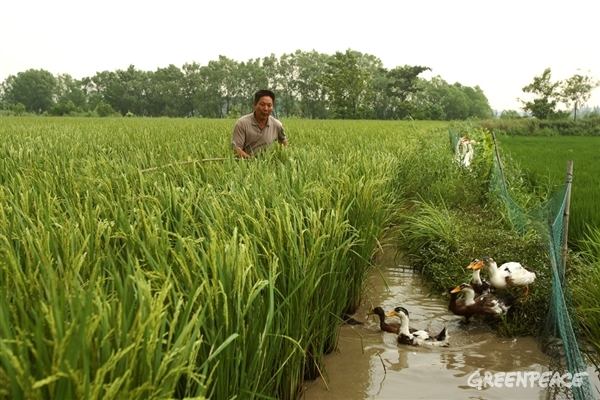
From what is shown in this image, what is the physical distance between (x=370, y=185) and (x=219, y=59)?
249ft

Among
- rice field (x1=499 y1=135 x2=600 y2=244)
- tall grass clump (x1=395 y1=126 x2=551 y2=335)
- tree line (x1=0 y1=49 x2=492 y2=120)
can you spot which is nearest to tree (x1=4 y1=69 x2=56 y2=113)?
tree line (x1=0 y1=49 x2=492 y2=120)

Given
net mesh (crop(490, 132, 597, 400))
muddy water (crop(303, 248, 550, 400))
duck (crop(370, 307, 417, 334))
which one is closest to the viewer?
net mesh (crop(490, 132, 597, 400))

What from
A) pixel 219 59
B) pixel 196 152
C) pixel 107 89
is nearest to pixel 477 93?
pixel 219 59

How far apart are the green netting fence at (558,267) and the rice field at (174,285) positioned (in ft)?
3.55

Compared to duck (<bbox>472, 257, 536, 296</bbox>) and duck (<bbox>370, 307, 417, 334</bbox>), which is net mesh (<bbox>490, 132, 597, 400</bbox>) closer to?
duck (<bbox>472, 257, 536, 296</bbox>)

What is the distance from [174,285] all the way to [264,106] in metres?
4.43

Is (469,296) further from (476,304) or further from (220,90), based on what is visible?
(220,90)

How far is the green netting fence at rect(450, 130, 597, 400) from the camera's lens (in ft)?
8.04

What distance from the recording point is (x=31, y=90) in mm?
81125

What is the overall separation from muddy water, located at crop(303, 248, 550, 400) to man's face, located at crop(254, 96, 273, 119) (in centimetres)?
289

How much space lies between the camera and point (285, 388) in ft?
7.94

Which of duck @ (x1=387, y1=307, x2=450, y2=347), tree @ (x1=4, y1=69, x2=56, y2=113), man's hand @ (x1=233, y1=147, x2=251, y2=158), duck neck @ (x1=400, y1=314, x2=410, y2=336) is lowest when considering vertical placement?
duck @ (x1=387, y1=307, x2=450, y2=347)

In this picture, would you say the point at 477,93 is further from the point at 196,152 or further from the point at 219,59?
the point at 196,152

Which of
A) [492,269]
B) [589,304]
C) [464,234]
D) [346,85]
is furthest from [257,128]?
[346,85]
